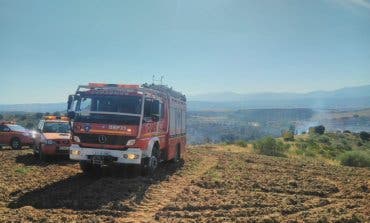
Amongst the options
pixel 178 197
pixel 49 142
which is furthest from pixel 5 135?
pixel 178 197

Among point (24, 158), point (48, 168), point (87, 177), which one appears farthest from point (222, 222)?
point (24, 158)

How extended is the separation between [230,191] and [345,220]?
3.95m

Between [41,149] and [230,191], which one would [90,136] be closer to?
[230,191]

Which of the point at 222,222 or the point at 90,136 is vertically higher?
the point at 90,136

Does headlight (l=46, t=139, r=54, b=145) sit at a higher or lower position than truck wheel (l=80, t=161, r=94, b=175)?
higher

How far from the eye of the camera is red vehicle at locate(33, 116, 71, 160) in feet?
66.9

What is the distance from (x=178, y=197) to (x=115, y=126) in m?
3.47

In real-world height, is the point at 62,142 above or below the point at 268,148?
above

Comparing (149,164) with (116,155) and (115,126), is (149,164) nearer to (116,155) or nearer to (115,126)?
(116,155)

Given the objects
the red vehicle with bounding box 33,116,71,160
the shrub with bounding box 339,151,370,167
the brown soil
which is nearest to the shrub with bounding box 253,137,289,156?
the shrub with bounding box 339,151,370,167

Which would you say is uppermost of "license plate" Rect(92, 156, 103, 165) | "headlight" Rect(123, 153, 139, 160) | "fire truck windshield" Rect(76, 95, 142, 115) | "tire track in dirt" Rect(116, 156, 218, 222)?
"fire truck windshield" Rect(76, 95, 142, 115)

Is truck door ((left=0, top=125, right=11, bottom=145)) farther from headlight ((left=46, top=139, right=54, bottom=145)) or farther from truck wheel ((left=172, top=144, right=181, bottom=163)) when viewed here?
truck wheel ((left=172, top=144, right=181, bottom=163))

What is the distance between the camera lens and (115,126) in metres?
15.0

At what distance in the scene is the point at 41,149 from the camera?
68.1 feet
